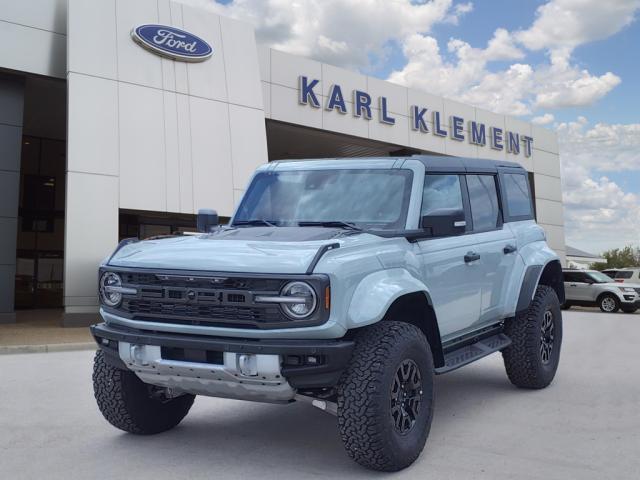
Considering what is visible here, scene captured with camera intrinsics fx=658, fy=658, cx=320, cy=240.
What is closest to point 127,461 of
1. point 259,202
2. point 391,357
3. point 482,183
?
point 391,357

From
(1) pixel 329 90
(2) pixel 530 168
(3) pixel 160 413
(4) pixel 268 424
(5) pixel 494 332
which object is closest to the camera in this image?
(3) pixel 160 413

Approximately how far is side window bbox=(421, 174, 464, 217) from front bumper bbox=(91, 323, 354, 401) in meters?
1.63

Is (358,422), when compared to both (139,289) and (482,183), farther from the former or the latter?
(482,183)

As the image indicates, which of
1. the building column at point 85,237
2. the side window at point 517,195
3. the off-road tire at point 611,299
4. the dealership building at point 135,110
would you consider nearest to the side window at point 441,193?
the side window at point 517,195

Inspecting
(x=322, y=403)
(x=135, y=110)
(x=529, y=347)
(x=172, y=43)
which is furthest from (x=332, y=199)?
(x=172, y=43)

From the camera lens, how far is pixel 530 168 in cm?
3316

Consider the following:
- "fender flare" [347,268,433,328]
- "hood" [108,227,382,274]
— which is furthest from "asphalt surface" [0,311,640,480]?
"hood" [108,227,382,274]

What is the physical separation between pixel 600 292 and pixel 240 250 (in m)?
24.2

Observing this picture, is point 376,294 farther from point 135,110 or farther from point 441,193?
point 135,110

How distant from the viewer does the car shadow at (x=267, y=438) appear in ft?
14.1

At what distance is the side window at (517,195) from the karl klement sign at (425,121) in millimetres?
16326

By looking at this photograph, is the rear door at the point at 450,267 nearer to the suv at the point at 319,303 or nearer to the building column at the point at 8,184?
the suv at the point at 319,303

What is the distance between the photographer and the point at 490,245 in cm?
588

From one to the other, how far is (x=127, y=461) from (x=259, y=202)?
226 centimetres
